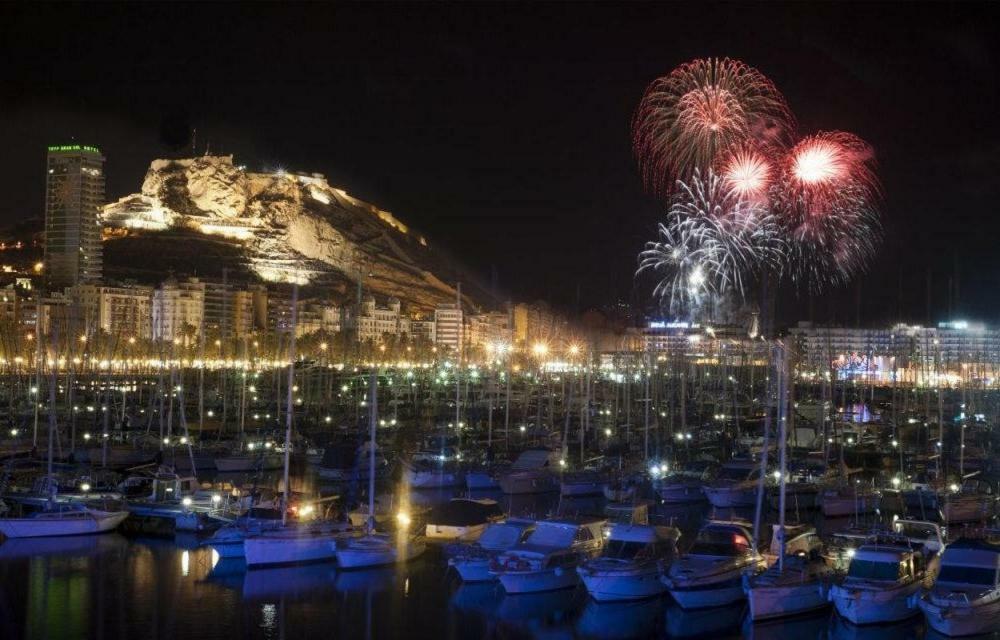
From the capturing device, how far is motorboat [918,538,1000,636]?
17625 mm

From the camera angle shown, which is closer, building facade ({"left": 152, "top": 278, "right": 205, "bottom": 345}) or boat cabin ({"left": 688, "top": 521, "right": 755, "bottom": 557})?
boat cabin ({"left": 688, "top": 521, "right": 755, "bottom": 557})

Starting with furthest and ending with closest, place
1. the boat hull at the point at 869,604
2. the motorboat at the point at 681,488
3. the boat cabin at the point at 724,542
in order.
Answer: the motorboat at the point at 681,488, the boat cabin at the point at 724,542, the boat hull at the point at 869,604

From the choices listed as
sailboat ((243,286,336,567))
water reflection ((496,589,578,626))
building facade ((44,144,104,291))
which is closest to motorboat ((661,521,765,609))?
water reflection ((496,589,578,626))

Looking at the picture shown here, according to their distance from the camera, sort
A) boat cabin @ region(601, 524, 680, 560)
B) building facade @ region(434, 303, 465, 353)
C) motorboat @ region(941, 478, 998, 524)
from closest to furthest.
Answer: boat cabin @ region(601, 524, 680, 560), motorboat @ region(941, 478, 998, 524), building facade @ region(434, 303, 465, 353)

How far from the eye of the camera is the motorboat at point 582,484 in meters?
34.3

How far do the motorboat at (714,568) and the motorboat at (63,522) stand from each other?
1431 cm

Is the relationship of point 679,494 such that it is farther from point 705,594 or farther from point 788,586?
point 788,586

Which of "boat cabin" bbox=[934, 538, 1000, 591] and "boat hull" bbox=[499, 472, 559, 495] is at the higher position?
"boat cabin" bbox=[934, 538, 1000, 591]

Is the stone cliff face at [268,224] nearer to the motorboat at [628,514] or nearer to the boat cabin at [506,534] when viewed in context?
the motorboat at [628,514]

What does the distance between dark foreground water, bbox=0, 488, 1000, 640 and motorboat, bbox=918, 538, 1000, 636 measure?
70 cm

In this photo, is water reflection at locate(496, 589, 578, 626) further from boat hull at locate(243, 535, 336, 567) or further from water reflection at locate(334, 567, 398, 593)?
boat hull at locate(243, 535, 336, 567)

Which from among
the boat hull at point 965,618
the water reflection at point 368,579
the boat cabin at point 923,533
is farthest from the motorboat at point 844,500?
the water reflection at point 368,579

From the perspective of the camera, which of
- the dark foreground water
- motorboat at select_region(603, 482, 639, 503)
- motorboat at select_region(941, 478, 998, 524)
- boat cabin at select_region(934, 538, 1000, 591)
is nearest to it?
boat cabin at select_region(934, 538, 1000, 591)

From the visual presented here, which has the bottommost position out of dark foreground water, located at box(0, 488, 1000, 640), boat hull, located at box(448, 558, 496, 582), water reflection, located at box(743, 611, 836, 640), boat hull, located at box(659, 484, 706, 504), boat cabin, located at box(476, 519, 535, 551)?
dark foreground water, located at box(0, 488, 1000, 640)
